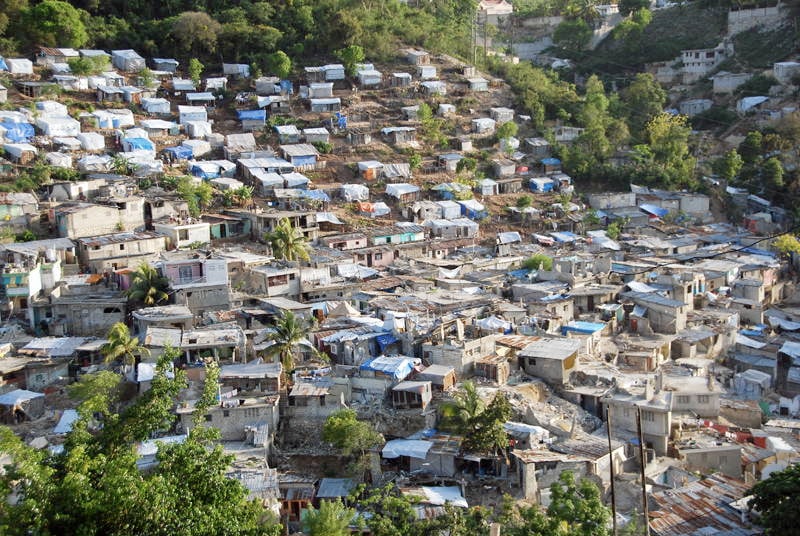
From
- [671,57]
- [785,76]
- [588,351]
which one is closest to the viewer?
[588,351]

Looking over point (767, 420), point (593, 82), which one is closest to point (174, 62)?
point (593, 82)

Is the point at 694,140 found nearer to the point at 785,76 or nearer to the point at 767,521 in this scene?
the point at 785,76

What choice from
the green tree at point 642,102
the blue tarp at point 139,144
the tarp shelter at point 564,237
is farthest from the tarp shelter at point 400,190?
the green tree at point 642,102

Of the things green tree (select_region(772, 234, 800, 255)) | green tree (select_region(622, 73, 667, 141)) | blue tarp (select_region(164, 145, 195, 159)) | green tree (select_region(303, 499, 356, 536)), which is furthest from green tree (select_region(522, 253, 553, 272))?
green tree (select_region(622, 73, 667, 141))

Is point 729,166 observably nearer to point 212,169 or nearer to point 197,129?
point 212,169

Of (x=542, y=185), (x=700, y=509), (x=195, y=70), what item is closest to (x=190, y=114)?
(x=195, y=70)

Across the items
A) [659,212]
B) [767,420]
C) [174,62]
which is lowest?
[767,420]
